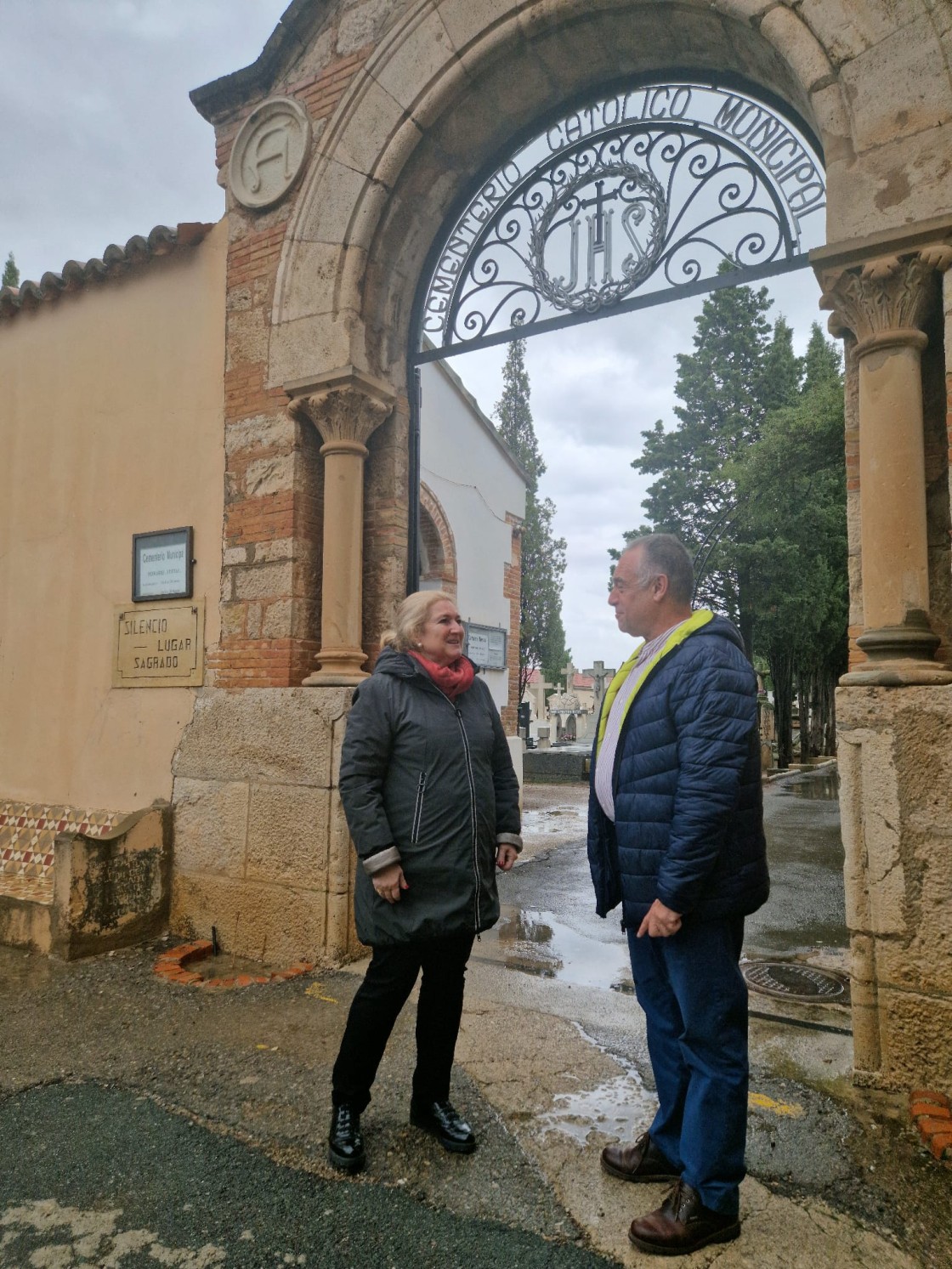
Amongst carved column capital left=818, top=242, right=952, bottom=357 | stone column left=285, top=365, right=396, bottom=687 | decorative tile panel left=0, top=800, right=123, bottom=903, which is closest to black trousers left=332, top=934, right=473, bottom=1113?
stone column left=285, top=365, right=396, bottom=687

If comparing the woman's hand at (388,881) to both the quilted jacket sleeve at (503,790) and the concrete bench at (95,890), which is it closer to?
the quilted jacket sleeve at (503,790)

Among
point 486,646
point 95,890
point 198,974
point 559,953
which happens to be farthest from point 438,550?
point 198,974

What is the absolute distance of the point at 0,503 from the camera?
631cm

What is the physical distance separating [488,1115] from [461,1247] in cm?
68

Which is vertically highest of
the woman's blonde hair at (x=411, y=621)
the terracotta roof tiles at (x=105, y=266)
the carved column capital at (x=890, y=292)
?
the terracotta roof tiles at (x=105, y=266)

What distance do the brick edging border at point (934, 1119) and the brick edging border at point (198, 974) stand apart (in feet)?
9.14

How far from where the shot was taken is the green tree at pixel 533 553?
85.5ft

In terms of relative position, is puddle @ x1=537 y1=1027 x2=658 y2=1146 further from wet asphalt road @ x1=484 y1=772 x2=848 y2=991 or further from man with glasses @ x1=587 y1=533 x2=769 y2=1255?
wet asphalt road @ x1=484 y1=772 x2=848 y2=991

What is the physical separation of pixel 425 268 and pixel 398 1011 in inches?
167

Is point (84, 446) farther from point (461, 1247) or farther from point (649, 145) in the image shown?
point (461, 1247)

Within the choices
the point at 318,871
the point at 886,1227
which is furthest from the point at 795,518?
the point at 886,1227

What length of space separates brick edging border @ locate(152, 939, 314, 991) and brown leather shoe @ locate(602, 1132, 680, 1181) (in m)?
2.23

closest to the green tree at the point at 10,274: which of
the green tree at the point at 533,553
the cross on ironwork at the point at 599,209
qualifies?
the green tree at the point at 533,553

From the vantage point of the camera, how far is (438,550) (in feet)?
41.1
